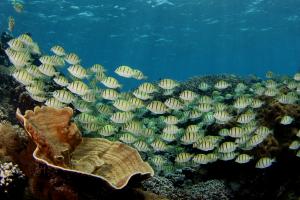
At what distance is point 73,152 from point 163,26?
42.0 metres

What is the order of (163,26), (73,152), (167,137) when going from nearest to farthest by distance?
(73,152)
(167,137)
(163,26)

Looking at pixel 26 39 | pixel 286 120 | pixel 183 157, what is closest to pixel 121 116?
pixel 183 157

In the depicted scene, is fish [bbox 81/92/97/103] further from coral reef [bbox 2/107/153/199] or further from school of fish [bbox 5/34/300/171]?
coral reef [bbox 2/107/153/199]

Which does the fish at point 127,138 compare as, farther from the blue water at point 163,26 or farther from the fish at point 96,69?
the blue water at point 163,26

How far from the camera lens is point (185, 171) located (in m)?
10.2

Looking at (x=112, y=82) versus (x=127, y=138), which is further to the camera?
(x=112, y=82)

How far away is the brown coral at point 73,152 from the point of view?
192 inches

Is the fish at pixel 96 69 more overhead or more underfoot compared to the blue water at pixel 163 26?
more underfoot

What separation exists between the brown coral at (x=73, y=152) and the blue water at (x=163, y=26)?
105 feet

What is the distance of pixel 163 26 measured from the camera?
4656 centimetres

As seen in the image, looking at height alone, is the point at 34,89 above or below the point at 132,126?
above

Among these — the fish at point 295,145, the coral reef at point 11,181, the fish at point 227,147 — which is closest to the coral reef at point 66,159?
the coral reef at point 11,181

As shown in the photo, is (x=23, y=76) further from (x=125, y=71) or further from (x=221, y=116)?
(x=221, y=116)

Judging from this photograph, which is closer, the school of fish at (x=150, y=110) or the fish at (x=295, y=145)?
the fish at (x=295, y=145)
